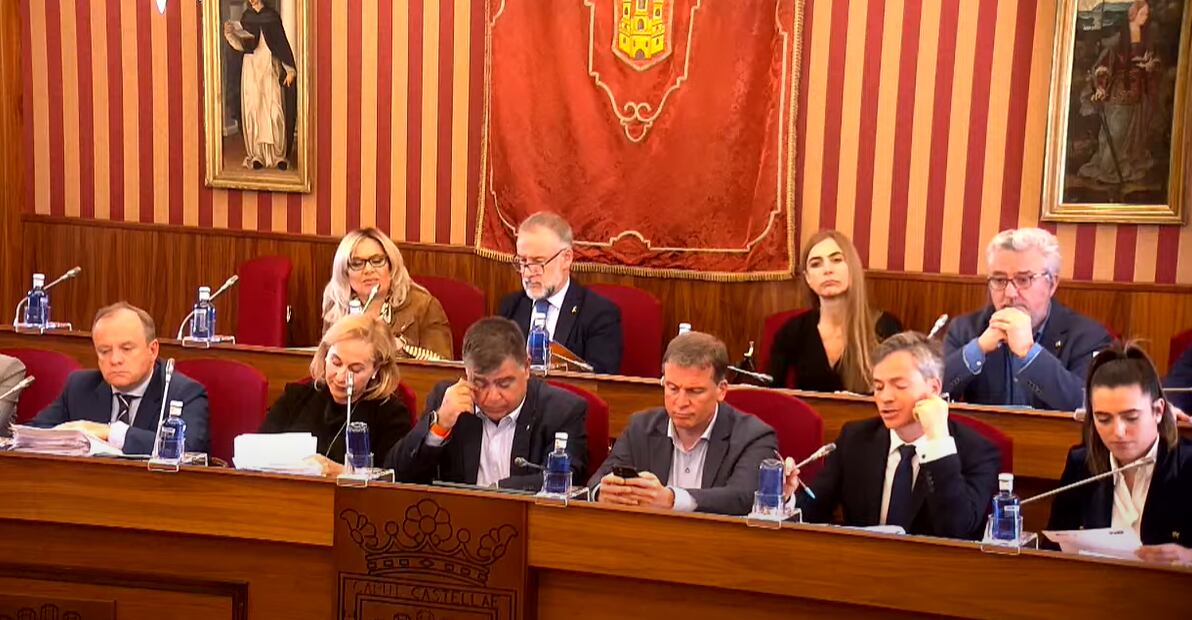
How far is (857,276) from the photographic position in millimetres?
4965

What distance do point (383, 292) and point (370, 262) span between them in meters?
0.14

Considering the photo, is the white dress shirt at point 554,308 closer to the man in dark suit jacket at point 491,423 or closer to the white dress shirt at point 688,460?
the man in dark suit jacket at point 491,423

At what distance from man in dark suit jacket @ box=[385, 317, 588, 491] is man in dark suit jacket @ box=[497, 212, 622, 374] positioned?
1.41 metres

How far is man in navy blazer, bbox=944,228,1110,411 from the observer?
170 inches

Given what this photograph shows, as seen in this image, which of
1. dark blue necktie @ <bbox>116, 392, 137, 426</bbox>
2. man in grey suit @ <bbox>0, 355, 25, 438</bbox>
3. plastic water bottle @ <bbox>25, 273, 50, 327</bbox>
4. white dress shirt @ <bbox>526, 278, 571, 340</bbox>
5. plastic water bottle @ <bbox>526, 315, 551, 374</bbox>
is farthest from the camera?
white dress shirt @ <bbox>526, 278, 571, 340</bbox>

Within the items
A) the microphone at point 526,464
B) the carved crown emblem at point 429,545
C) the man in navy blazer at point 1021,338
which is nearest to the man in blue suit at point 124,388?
the microphone at point 526,464

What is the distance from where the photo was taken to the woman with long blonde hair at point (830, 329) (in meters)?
4.86

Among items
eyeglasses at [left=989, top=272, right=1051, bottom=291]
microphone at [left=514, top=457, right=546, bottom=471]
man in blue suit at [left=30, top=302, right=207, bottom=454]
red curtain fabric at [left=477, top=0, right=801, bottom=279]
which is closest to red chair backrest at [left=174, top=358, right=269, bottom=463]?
man in blue suit at [left=30, top=302, right=207, bottom=454]

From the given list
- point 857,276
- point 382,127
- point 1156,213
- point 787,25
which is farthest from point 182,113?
point 1156,213

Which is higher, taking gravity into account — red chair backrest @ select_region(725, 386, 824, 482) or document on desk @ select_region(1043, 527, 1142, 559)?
red chair backrest @ select_region(725, 386, 824, 482)

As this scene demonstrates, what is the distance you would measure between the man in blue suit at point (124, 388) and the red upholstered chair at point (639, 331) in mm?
2092

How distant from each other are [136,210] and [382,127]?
147 cm

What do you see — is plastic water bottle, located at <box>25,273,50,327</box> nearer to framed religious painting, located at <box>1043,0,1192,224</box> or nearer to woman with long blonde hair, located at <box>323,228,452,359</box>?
woman with long blonde hair, located at <box>323,228,452,359</box>

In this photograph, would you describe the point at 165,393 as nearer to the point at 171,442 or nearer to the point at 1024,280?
the point at 171,442
